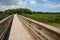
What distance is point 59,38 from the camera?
308 cm

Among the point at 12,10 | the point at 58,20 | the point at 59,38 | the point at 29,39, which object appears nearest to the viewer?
the point at 59,38

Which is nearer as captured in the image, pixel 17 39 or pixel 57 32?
pixel 57 32

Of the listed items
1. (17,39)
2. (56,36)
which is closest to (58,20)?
(17,39)

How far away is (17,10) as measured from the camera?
200 metres

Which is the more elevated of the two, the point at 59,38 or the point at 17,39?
the point at 59,38

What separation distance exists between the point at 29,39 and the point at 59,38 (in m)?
6.33

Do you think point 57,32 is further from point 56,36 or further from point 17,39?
point 17,39

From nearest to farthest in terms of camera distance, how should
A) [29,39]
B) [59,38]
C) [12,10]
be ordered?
1. [59,38]
2. [29,39]
3. [12,10]

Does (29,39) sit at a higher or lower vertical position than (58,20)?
higher

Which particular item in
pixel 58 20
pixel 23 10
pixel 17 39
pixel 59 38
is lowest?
pixel 23 10

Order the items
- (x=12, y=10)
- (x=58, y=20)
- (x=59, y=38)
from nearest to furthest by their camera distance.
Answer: (x=59, y=38)
(x=58, y=20)
(x=12, y=10)

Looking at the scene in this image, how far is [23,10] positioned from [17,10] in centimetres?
717

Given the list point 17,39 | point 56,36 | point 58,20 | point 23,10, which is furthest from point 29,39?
point 23,10

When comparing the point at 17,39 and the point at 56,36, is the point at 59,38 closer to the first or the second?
the point at 56,36
